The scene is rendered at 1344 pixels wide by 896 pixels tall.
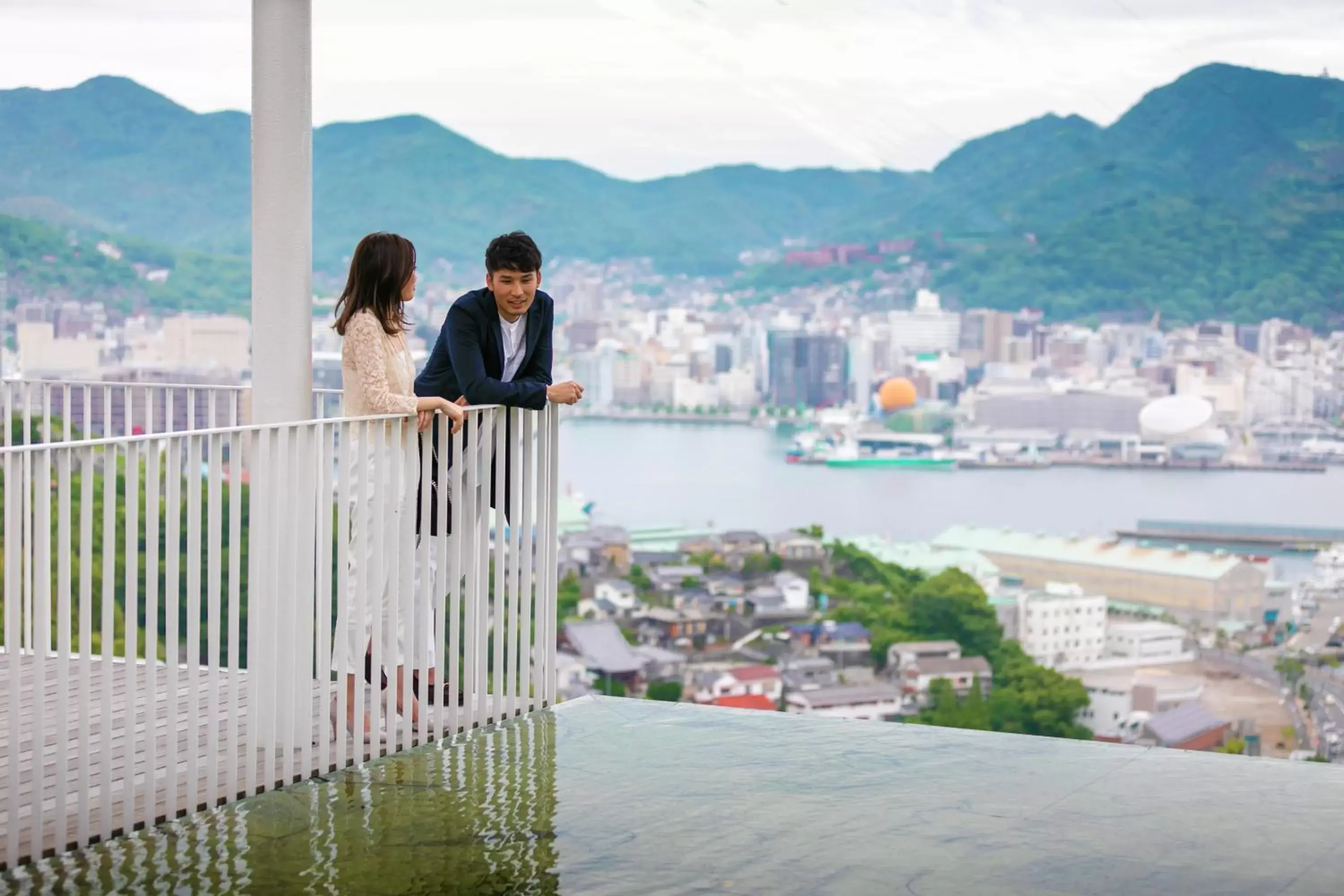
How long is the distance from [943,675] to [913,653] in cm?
100

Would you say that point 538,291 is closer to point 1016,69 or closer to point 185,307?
point 185,307

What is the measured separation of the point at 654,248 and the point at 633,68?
574 cm

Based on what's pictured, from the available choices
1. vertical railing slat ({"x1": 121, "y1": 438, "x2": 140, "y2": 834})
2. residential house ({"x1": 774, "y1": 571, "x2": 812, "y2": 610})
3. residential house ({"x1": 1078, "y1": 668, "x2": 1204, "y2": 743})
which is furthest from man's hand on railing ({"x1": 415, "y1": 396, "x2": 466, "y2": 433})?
residential house ({"x1": 774, "y1": 571, "x2": 812, "y2": 610})

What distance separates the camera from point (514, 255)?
4637 millimetres

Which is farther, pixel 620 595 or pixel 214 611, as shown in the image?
pixel 620 595

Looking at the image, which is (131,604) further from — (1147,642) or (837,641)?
(1147,642)

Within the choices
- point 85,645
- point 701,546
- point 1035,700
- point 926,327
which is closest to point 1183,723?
point 1035,700

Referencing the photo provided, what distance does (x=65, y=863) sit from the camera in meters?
3.46

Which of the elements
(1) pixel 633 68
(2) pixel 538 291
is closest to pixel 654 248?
(1) pixel 633 68

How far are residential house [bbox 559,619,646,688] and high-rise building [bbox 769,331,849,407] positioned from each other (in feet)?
43.9

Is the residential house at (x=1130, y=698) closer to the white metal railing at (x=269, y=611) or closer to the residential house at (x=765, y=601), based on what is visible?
the residential house at (x=765, y=601)

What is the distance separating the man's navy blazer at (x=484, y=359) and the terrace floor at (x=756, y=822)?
0.97 m

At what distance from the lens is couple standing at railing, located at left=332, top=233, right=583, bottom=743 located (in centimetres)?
439

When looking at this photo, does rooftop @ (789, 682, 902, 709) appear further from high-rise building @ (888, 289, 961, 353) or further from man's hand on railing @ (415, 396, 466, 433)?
man's hand on railing @ (415, 396, 466, 433)
